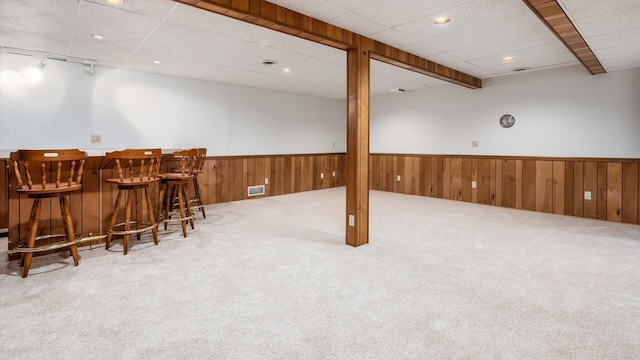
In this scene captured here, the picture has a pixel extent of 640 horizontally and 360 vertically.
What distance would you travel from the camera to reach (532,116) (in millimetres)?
5203

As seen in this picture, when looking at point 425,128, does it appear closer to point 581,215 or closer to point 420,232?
point 581,215

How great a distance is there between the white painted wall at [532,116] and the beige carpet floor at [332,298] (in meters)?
1.55

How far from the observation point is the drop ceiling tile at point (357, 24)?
292cm

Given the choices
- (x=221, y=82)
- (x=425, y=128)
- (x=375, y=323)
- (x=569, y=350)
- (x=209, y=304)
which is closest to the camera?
(x=569, y=350)

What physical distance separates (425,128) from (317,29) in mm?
4327

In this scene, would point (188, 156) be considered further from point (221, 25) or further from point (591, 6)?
point (591, 6)

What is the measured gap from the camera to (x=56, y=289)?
235 centimetres

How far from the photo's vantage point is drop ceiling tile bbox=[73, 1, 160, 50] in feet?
9.32

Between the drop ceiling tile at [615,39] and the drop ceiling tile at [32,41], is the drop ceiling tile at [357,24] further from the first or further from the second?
the drop ceiling tile at [32,41]

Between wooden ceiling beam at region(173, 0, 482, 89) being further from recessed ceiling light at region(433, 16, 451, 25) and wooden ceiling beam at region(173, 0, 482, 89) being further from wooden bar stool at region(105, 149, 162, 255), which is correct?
wooden bar stool at region(105, 149, 162, 255)

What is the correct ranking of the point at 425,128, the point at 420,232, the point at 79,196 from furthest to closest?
the point at 425,128 < the point at 420,232 < the point at 79,196

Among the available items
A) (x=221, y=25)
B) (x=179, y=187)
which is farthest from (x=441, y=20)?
(x=179, y=187)

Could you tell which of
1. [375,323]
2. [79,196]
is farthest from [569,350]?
[79,196]

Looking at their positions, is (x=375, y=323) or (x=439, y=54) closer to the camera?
(x=375, y=323)
